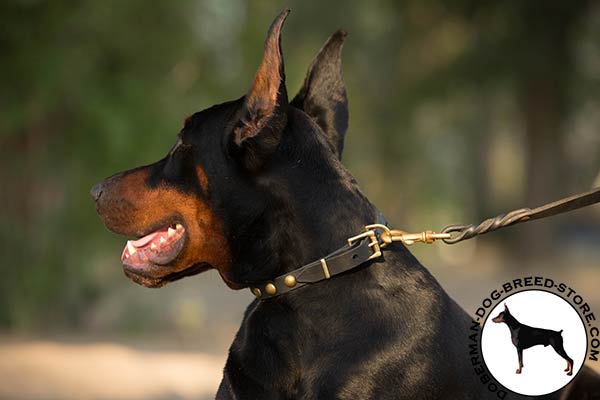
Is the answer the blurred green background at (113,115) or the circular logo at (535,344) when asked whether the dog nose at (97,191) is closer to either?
the circular logo at (535,344)

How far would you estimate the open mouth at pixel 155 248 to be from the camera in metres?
3.90

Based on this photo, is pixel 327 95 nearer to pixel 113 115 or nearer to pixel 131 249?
pixel 131 249

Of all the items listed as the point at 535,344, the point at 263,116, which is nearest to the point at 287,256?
the point at 263,116

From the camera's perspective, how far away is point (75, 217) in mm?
A: 11484

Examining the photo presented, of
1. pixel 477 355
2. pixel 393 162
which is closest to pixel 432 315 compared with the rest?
pixel 477 355

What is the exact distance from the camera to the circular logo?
386cm

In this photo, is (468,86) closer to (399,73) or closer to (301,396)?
(399,73)

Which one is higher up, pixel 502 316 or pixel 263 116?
pixel 263 116

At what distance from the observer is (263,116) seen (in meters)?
3.76

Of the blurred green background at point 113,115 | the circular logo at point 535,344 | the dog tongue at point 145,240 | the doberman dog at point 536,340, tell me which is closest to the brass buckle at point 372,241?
the circular logo at point 535,344

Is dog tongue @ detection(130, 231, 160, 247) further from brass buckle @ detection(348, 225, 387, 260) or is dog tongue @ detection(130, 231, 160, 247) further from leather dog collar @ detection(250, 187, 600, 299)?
brass buckle @ detection(348, 225, 387, 260)

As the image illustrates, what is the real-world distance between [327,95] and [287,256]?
3.10ft

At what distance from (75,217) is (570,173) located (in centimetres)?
1813

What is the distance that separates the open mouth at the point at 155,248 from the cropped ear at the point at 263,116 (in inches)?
16.5
